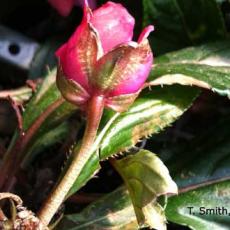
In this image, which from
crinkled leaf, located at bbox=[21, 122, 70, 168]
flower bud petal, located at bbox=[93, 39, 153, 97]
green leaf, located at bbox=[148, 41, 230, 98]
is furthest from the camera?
crinkled leaf, located at bbox=[21, 122, 70, 168]

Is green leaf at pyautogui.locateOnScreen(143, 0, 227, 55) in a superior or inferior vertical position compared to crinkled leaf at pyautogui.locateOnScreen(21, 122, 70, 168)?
superior

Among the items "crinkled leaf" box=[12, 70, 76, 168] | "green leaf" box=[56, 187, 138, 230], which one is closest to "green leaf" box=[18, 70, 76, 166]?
"crinkled leaf" box=[12, 70, 76, 168]

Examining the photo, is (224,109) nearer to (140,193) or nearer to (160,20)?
(160,20)

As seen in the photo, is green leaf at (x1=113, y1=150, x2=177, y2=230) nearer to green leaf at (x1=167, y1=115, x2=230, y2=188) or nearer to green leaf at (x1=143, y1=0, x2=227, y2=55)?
green leaf at (x1=167, y1=115, x2=230, y2=188)

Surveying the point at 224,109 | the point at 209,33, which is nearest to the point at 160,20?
the point at 209,33

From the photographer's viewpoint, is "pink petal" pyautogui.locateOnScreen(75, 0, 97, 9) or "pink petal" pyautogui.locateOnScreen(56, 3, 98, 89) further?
"pink petal" pyautogui.locateOnScreen(75, 0, 97, 9)

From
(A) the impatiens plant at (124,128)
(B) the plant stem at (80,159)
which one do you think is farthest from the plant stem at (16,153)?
(B) the plant stem at (80,159)

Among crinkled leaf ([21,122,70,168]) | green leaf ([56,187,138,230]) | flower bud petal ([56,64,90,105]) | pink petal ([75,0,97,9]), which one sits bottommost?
green leaf ([56,187,138,230])

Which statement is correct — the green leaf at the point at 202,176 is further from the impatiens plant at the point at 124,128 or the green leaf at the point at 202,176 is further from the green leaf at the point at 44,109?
the green leaf at the point at 44,109
